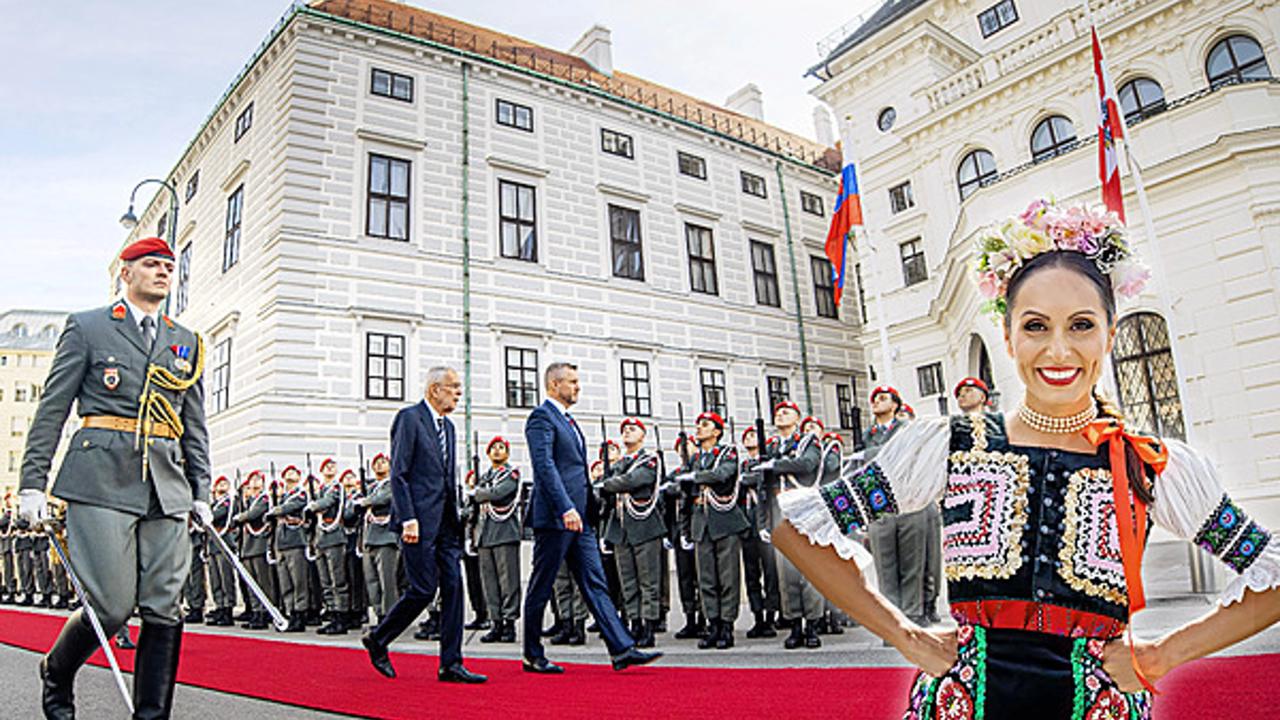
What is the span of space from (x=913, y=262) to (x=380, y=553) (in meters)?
16.3

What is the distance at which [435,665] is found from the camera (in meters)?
6.43

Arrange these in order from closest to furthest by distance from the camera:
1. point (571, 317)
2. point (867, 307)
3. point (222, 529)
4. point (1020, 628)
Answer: point (1020, 628)
point (222, 529)
point (571, 317)
point (867, 307)

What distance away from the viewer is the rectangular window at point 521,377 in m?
19.0

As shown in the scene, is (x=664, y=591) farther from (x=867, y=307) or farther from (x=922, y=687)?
(x=867, y=307)

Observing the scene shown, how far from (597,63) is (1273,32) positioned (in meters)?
17.1

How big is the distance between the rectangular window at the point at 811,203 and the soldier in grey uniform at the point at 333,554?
2007cm

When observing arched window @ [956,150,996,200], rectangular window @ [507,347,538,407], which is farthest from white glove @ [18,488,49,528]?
arched window @ [956,150,996,200]

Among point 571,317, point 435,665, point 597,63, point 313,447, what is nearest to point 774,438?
point 435,665

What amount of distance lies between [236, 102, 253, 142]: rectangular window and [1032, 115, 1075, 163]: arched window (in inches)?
690

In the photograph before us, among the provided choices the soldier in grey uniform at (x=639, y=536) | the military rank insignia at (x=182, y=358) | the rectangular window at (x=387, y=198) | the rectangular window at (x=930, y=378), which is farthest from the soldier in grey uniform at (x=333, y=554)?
the rectangular window at (x=930, y=378)

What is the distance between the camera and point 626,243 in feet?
72.7

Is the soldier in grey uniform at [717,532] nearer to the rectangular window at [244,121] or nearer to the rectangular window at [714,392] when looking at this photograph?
the rectangular window at [714,392]

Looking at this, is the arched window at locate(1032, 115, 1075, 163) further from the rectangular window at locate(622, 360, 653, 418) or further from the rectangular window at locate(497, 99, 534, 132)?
the rectangular window at locate(497, 99, 534, 132)

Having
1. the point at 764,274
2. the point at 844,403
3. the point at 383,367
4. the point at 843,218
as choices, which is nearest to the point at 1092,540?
the point at 843,218
